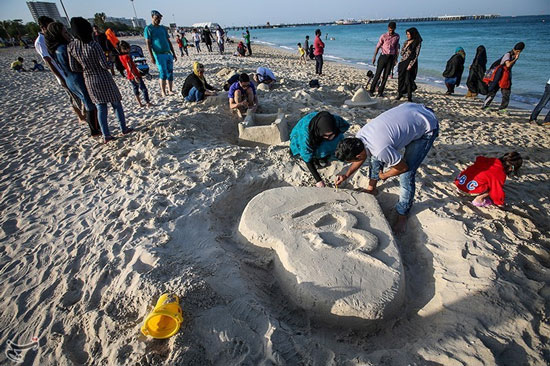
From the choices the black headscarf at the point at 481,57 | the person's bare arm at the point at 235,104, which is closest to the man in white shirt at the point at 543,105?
the black headscarf at the point at 481,57

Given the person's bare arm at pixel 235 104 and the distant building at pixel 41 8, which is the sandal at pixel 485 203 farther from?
the distant building at pixel 41 8

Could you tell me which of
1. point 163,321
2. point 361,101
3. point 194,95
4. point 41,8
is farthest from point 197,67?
point 41,8

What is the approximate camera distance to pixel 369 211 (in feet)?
8.73

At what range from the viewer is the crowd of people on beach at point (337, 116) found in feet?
7.56

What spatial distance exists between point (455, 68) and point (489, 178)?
6432mm

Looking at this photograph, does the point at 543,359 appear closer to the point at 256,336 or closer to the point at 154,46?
the point at 256,336

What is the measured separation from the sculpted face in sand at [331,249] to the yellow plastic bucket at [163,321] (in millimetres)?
855

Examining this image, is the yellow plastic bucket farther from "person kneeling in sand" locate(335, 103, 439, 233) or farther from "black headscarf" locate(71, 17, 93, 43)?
"black headscarf" locate(71, 17, 93, 43)

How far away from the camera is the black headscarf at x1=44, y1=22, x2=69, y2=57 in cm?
365

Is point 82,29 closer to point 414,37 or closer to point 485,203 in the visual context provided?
point 485,203

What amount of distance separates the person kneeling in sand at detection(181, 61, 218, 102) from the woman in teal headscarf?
22.0ft

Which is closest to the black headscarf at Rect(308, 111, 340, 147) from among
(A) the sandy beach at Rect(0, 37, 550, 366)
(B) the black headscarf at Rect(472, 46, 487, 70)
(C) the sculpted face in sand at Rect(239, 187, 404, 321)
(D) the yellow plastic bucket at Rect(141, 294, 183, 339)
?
(C) the sculpted face in sand at Rect(239, 187, 404, 321)

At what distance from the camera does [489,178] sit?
264 cm

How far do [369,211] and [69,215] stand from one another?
3268 millimetres
